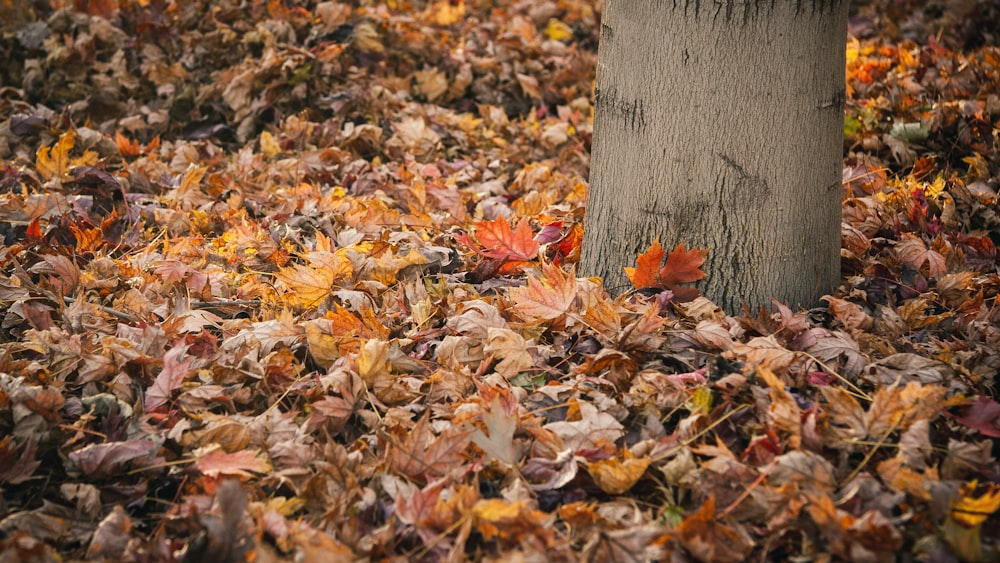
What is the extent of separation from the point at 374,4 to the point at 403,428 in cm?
416

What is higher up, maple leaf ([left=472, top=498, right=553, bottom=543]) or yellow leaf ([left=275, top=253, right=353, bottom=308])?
yellow leaf ([left=275, top=253, right=353, bottom=308])

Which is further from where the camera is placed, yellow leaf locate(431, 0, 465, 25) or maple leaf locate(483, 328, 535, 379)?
yellow leaf locate(431, 0, 465, 25)

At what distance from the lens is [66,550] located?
→ 1.64 meters

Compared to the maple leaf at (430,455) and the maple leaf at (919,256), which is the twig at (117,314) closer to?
the maple leaf at (430,455)

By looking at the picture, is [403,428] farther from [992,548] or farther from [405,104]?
[405,104]

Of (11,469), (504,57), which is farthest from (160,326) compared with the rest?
(504,57)

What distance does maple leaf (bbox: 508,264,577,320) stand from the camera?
217 centimetres

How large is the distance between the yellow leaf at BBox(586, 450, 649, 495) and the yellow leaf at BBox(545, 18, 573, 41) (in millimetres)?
4128

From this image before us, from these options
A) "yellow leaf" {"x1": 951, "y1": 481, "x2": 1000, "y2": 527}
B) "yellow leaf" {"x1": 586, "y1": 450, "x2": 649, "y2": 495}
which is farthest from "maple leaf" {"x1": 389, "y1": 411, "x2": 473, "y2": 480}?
"yellow leaf" {"x1": 951, "y1": 481, "x2": 1000, "y2": 527}

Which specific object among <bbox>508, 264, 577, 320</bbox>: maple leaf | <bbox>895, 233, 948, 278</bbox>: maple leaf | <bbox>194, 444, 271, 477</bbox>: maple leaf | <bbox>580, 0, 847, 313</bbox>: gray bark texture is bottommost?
<bbox>194, 444, 271, 477</bbox>: maple leaf

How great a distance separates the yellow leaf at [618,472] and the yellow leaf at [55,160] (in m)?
2.72

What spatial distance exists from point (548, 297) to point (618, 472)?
0.65 m

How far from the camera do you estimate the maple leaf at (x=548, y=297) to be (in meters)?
2.17

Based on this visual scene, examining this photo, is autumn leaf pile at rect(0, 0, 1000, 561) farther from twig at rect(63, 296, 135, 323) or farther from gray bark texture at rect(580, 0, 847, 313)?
gray bark texture at rect(580, 0, 847, 313)
